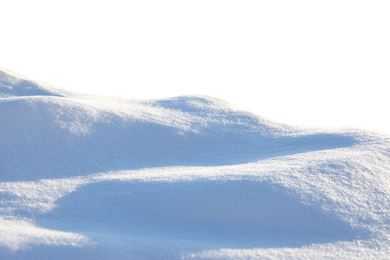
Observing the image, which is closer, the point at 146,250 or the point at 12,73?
the point at 146,250

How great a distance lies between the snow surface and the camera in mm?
1889

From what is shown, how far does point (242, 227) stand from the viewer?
2.06m

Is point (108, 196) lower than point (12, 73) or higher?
lower

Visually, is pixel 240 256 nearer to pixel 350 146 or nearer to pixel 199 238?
pixel 199 238

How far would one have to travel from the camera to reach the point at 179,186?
2.25 meters

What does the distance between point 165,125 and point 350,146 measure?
1364 millimetres

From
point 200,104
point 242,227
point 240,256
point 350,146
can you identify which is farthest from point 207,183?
point 200,104

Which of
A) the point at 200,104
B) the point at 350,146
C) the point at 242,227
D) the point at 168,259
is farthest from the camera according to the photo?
the point at 200,104

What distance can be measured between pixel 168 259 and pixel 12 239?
0.69m

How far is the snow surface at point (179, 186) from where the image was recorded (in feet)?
6.20

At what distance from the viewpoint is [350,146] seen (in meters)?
2.93

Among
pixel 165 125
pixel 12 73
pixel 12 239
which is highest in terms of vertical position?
pixel 12 73

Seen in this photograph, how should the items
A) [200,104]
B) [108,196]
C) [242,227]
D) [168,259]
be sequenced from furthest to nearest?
[200,104], [108,196], [242,227], [168,259]

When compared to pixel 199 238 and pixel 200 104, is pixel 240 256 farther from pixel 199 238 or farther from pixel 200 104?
pixel 200 104
